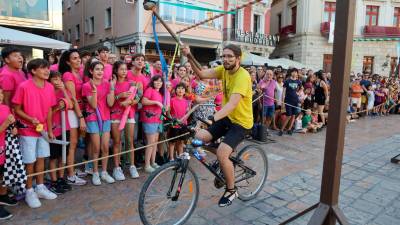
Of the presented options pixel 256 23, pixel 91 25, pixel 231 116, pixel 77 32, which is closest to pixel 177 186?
pixel 231 116

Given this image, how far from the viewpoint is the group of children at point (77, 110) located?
3.81 metres

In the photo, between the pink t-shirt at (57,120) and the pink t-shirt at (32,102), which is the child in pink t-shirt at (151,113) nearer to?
the pink t-shirt at (57,120)

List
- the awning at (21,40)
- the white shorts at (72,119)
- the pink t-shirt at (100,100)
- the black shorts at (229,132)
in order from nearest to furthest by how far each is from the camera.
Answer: the black shorts at (229,132), the white shorts at (72,119), the pink t-shirt at (100,100), the awning at (21,40)

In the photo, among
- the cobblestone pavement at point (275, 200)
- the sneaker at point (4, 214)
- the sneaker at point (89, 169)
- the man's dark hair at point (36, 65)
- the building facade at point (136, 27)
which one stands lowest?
the cobblestone pavement at point (275, 200)

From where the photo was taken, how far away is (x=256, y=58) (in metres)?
17.4

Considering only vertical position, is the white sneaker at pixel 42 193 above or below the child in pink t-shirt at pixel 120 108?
below

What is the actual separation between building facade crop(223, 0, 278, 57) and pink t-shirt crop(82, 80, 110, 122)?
67.8ft

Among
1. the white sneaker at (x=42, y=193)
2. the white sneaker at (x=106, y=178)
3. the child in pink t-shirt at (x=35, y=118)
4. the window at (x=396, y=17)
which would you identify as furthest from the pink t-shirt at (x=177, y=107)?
the window at (x=396, y=17)

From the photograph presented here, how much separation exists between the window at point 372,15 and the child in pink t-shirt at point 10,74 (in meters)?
31.0

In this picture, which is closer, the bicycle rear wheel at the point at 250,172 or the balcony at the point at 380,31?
the bicycle rear wheel at the point at 250,172

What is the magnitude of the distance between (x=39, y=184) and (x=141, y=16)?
55.3 feet

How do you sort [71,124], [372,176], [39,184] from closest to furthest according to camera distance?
[39,184] < [71,124] < [372,176]

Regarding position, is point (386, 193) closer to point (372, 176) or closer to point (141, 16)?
point (372, 176)

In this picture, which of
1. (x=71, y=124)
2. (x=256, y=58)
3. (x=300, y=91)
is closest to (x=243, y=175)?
(x=71, y=124)
